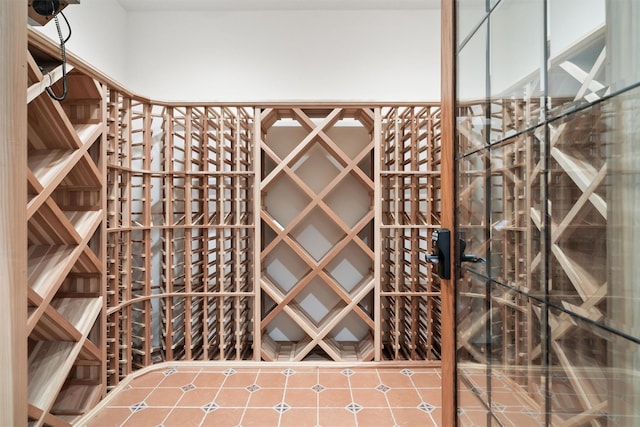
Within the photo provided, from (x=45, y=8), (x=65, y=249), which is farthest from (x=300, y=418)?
(x=45, y=8)

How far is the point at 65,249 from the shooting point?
1391mm

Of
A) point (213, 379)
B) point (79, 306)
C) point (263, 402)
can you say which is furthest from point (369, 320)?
point (79, 306)

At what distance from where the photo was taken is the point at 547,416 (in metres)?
0.54

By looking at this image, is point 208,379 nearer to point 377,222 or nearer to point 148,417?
point 148,417

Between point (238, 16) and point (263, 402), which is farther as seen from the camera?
point (238, 16)

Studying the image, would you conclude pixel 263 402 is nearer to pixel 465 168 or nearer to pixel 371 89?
pixel 465 168

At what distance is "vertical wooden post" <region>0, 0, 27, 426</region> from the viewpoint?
24.5 inches

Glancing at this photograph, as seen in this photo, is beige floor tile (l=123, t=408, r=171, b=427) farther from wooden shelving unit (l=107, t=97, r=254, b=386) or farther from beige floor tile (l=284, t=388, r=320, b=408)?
beige floor tile (l=284, t=388, r=320, b=408)

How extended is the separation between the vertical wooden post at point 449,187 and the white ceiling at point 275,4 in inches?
62.2

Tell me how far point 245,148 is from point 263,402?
1396 millimetres

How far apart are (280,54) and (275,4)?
0.31 meters

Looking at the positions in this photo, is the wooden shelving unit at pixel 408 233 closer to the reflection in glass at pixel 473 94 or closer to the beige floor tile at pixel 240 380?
the beige floor tile at pixel 240 380

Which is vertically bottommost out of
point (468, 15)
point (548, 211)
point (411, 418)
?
point (411, 418)

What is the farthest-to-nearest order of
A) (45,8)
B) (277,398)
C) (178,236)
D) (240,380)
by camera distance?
(178,236), (240,380), (277,398), (45,8)
